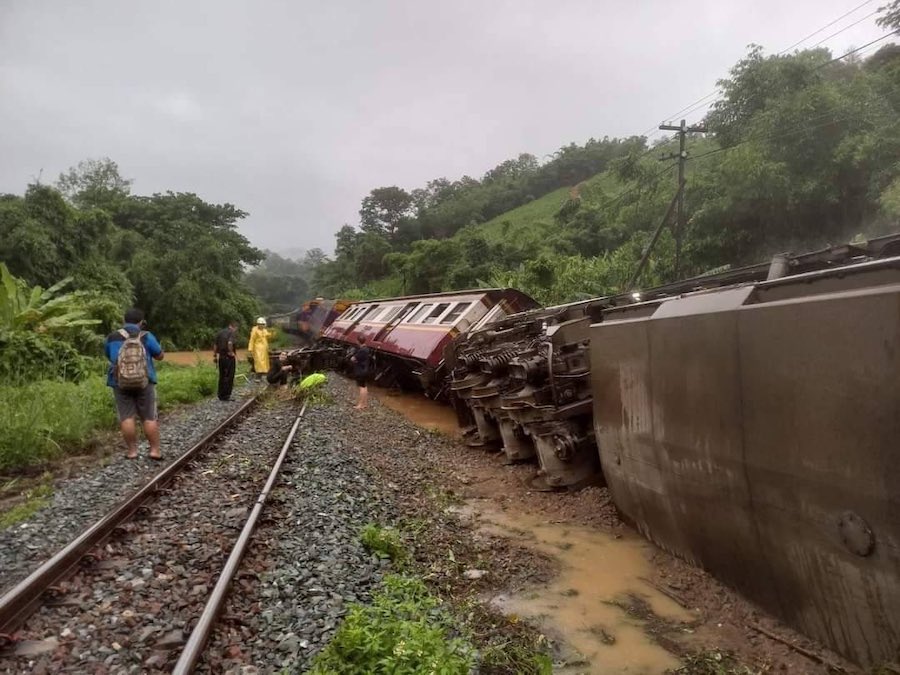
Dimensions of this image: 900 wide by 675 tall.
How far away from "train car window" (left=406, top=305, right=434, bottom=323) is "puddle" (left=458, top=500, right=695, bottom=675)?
8.14 meters

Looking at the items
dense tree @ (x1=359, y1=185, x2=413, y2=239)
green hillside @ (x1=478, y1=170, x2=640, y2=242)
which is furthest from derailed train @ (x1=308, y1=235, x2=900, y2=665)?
dense tree @ (x1=359, y1=185, x2=413, y2=239)

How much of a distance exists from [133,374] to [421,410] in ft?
22.9

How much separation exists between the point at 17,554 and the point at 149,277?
95.6 feet

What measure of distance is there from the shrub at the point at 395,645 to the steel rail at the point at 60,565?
5.58 feet

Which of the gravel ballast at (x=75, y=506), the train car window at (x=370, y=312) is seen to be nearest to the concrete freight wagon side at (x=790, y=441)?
the gravel ballast at (x=75, y=506)

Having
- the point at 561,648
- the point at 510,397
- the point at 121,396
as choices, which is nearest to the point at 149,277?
the point at 121,396

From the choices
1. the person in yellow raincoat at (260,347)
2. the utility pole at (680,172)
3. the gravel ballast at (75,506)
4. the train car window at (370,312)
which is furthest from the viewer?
the train car window at (370,312)

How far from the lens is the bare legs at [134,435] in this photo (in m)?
6.90

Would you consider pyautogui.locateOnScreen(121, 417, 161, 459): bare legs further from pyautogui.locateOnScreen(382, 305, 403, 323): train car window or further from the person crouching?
pyautogui.locateOnScreen(382, 305, 403, 323): train car window

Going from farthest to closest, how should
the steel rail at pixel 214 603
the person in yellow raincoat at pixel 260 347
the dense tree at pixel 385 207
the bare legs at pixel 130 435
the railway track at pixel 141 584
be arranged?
1. the dense tree at pixel 385 207
2. the person in yellow raincoat at pixel 260 347
3. the bare legs at pixel 130 435
4. the railway track at pixel 141 584
5. the steel rail at pixel 214 603

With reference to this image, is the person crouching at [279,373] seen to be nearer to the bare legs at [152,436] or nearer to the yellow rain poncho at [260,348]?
the yellow rain poncho at [260,348]

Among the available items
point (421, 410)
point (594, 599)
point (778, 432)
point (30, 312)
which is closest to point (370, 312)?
point (421, 410)

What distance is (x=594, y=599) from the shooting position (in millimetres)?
4055

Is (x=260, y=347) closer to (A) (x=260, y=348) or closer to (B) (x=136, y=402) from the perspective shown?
(A) (x=260, y=348)
